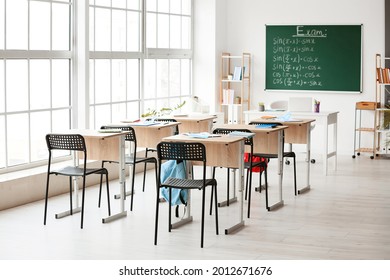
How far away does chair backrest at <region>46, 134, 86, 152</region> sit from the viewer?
21.5ft

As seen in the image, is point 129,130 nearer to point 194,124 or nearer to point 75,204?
point 75,204

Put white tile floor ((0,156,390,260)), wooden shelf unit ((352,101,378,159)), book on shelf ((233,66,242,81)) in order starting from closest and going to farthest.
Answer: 1. white tile floor ((0,156,390,260))
2. wooden shelf unit ((352,101,378,159))
3. book on shelf ((233,66,242,81))

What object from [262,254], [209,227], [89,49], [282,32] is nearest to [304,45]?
[282,32]

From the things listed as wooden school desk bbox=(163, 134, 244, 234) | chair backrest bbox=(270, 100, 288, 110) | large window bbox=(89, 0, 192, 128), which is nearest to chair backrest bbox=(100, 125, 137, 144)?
wooden school desk bbox=(163, 134, 244, 234)

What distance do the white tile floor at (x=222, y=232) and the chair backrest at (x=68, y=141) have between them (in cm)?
71

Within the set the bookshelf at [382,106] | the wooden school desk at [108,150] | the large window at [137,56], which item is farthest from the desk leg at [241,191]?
the bookshelf at [382,106]

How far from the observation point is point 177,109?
451 inches

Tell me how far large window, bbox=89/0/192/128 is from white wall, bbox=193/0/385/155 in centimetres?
32

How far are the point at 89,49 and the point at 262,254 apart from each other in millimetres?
4414

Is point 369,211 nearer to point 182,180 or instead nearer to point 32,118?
point 182,180

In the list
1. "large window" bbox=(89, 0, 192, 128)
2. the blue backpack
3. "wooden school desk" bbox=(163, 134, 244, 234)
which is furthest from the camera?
"large window" bbox=(89, 0, 192, 128)

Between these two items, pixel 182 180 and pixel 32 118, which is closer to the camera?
pixel 182 180

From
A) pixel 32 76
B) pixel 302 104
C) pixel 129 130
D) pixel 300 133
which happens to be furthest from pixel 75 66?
pixel 302 104

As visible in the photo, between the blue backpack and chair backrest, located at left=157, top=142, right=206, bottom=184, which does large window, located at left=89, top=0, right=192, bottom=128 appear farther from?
chair backrest, located at left=157, top=142, right=206, bottom=184
